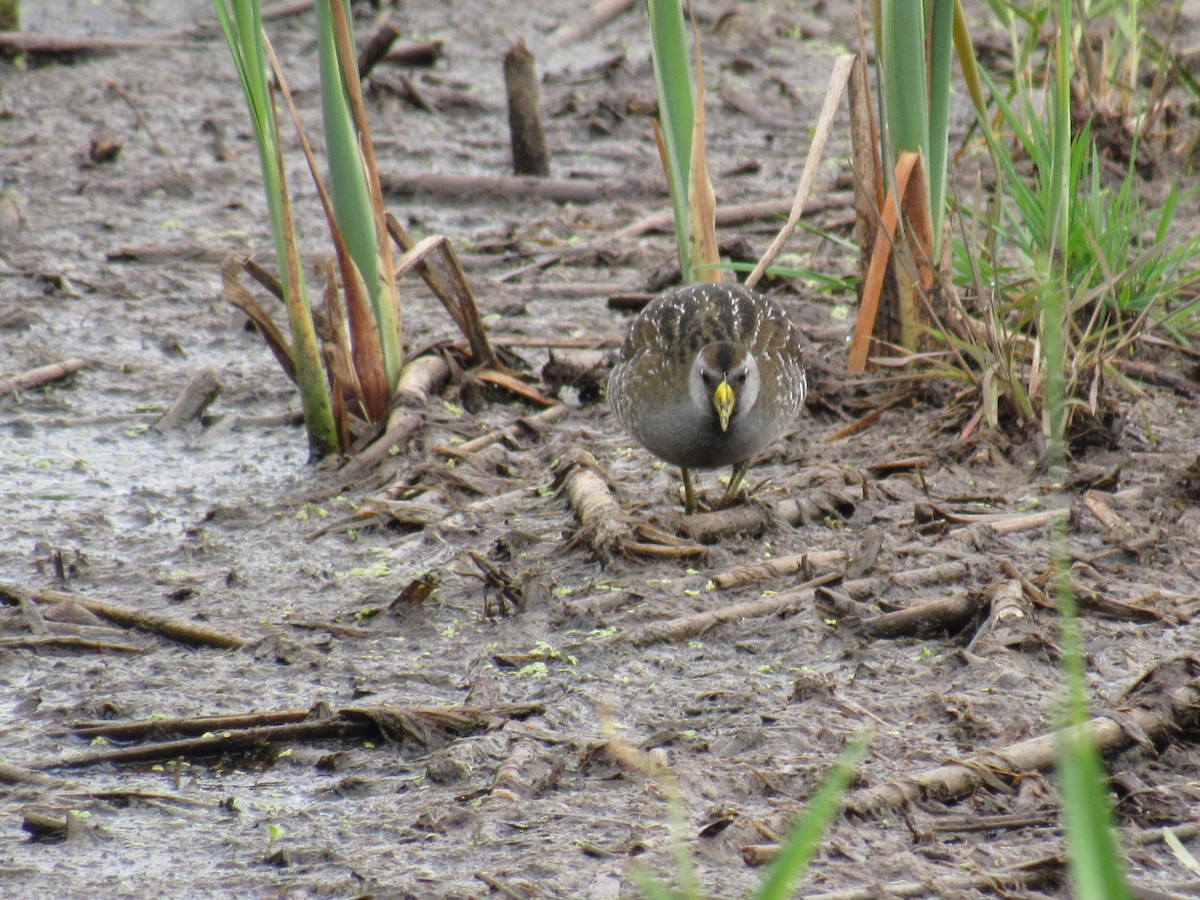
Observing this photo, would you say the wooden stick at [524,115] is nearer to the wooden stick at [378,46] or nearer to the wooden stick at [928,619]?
the wooden stick at [378,46]

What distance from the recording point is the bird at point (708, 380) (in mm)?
4734

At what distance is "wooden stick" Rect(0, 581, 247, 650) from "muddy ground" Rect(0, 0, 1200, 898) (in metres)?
0.04

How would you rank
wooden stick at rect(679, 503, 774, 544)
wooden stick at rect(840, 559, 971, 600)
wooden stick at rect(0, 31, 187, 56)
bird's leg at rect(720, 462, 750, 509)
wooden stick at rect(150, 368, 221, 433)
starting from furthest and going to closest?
wooden stick at rect(0, 31, 187, 56) < wooden stick at rect(150, 368, 221, 433) < bird's leg at rect(720, 462, 750, 509) < wooden stick at rect(679, 503, 774, 544) < wooden stick at rect(840, 559, 971, 600)

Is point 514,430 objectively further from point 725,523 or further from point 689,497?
point 725,523

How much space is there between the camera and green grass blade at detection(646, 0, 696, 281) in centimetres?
504

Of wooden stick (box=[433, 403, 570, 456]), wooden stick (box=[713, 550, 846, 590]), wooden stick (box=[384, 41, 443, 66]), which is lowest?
wooden stick (box=[713, 550, 846, 590])

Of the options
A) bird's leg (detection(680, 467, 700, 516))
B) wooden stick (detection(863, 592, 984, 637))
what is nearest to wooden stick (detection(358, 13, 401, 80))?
bird's leg (detection(680, 467, 700, 516))

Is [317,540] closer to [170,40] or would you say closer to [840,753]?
[840,753]

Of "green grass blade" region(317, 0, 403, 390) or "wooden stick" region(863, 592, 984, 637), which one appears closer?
"wooden stick" region(863, 592, 984, 637)

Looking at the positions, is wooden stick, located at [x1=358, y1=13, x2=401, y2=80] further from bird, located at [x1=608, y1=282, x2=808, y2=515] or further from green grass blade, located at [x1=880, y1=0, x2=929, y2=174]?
green grass blade, located at [x1=880, y1=0, x2=929, y2=174]

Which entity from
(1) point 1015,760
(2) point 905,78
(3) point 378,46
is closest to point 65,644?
(1) point 1015,760

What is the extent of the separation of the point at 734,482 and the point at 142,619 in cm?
197

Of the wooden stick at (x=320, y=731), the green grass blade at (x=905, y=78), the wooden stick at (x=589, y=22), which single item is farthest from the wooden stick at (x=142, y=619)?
the wooden stick at (x=589, y=22)

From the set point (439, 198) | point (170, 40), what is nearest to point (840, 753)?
point (439, 198)
